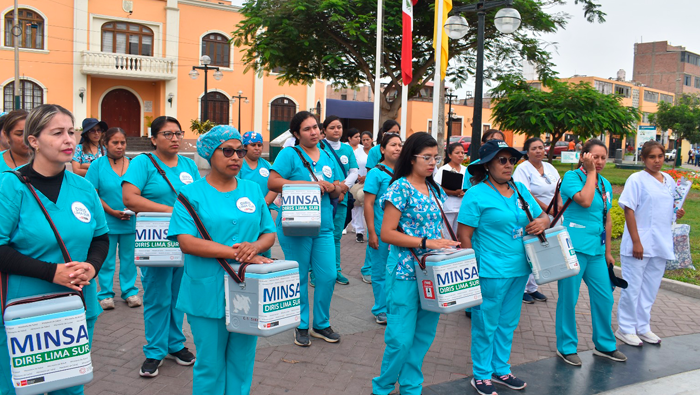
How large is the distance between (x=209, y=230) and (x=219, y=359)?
0.78 metres

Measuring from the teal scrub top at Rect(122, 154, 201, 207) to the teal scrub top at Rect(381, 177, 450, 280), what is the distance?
1.91 metres

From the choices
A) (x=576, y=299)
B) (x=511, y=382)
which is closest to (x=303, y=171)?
(x=511, y=382)

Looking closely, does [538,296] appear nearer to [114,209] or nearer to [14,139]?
[114,209]

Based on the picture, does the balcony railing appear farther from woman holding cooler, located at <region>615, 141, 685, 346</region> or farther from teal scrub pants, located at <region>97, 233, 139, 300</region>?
woman holding cooler, located at <region>615, 141, 685, 346</region>

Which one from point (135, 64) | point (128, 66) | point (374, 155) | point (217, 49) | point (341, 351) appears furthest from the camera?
point (217, 49)

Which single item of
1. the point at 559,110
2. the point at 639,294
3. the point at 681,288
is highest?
the point at 559,110

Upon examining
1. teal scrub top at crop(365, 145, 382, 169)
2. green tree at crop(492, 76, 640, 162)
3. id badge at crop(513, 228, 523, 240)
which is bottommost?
id badge at crop(513, 228, 523, 240)

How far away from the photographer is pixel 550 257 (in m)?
4.39

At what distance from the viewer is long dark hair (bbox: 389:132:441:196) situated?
4047 millimetres

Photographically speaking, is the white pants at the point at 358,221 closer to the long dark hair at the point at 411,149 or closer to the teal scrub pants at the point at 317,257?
the teal scrub pants at the point at 317,257

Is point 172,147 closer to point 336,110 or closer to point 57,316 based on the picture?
point 57,316

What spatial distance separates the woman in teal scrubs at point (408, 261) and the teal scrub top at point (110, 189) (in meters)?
3.27

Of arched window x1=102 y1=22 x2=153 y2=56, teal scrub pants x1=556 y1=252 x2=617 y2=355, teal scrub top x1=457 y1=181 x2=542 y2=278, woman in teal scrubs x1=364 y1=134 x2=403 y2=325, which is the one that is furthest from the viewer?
arched window x1=102 y1=22 x2=153 y2=56

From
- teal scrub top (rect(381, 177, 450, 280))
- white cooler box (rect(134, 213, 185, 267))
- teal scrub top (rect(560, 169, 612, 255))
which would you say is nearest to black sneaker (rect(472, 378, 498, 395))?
teal scrub top (rect(381, 177, 450, 280))
